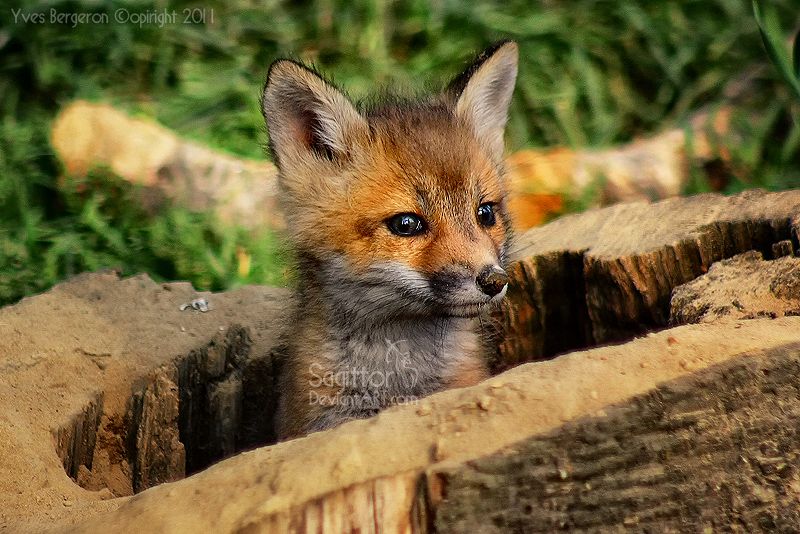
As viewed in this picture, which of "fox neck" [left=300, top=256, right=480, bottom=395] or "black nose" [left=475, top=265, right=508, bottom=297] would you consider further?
"fox neck" [left=300, top=256, right=480, bottom=395]

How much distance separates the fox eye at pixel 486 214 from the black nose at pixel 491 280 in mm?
428

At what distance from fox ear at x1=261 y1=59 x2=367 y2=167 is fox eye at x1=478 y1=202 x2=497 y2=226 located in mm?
570

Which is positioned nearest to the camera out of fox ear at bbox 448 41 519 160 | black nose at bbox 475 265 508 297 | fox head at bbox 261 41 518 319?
black nose at bbox 475 265 508 297

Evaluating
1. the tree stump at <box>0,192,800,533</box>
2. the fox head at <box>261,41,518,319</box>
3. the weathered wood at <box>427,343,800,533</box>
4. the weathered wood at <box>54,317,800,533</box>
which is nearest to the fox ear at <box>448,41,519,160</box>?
the fox head at <box>261,41,518,319</box>

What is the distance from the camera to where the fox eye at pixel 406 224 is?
145 inches

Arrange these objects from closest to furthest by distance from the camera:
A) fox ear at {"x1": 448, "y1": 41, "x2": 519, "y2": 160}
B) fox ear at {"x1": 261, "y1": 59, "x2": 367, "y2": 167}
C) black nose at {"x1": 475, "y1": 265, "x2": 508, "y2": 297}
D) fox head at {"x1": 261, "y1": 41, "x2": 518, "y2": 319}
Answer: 1. black nose at {"x1": 475, "y1": 265, "x2": 508, "y2": 297}
2. fox head at {"x1": 261, "y1": 41, "x2": 518, "y2": 319}
3. fox ear at {"x1": 261, "y1": 59, "x2": 367, "y2": 167}
4. fox ear at {"x1": 448, "y1": 41, "x2": 519, "y2": 160}

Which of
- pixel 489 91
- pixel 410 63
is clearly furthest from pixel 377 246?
pixel 410 63

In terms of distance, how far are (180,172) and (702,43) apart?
4399 millimetres

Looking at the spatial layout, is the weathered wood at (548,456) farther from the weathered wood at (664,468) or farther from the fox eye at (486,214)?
the fox eye at (486,214)

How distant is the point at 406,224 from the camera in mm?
3697

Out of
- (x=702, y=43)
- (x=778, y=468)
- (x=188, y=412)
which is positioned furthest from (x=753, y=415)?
(x=702, y=43)

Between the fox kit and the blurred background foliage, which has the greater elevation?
the blurred background foliage

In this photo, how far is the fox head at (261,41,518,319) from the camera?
364cm

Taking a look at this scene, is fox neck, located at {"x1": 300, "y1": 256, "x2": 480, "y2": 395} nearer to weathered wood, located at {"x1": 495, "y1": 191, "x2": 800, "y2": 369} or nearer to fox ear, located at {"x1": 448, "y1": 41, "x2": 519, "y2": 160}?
weathered wood, located at {"x1": 495, "y1": 191, "x2": 800, "y2": 369}
